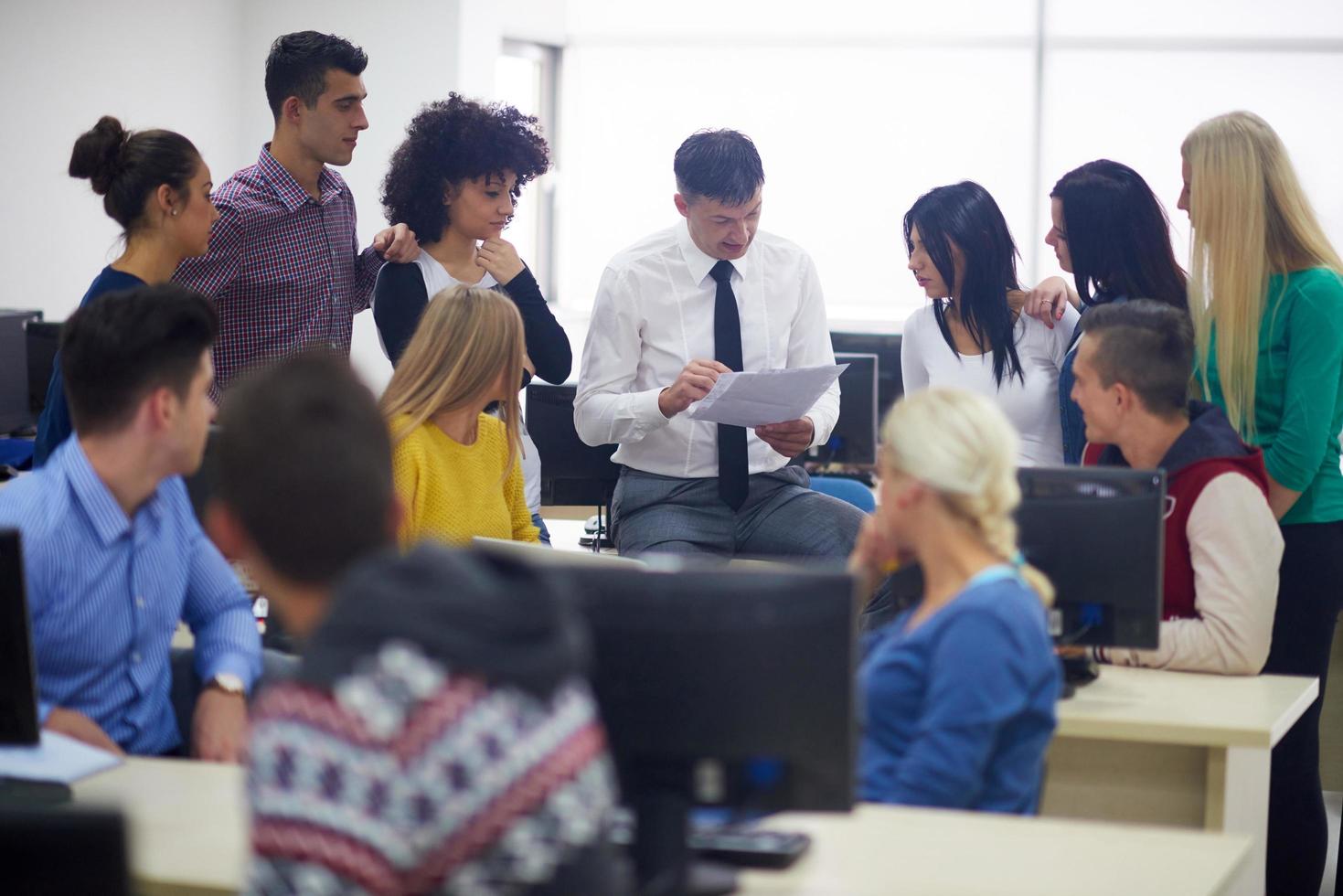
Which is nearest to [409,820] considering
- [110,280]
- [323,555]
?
[323,555]

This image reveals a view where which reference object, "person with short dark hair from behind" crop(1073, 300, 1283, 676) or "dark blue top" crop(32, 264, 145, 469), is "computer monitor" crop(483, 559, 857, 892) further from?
"dark blue top" crop(32, 264, 145, 469)

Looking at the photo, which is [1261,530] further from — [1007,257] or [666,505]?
[666,505]

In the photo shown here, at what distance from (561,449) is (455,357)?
1052 millimetres

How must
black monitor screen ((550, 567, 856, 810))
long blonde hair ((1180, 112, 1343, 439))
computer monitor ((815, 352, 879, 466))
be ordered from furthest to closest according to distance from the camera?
computer monitor ((815, 352, 879, 466)) → long blonde hair ((1180, 112, 1343, 439)) → black monitor screen ((550, 567, 856, 810))

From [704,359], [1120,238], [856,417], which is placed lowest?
[856,417]

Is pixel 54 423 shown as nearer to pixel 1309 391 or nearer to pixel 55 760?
pixel 55 760

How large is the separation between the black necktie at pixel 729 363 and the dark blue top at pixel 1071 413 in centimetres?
72

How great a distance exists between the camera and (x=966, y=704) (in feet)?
5.78

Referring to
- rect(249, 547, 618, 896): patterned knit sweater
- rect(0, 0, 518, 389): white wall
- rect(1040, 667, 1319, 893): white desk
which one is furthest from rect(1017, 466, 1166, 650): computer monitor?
rect(0, 0, 518, 389): white wall

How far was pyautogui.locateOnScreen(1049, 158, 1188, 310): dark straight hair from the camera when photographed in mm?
3203

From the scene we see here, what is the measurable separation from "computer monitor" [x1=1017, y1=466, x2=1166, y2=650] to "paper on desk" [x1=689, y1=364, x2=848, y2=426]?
807mm

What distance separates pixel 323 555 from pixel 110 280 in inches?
82.0

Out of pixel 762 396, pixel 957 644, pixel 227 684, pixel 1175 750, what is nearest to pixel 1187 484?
pixel 1175 750

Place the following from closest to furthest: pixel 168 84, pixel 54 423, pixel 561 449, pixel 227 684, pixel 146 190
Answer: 1. pixel 227 684
2. pixel 54 423
3. pixel 146 190
4. pixel 561 449
5. pixel 168 84
